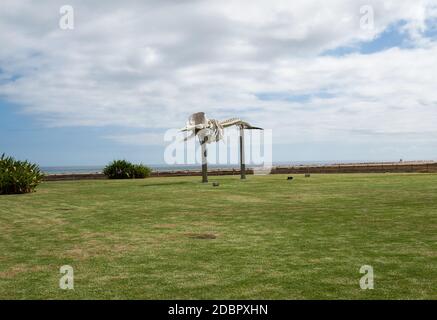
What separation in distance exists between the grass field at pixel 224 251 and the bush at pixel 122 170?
2373 cm

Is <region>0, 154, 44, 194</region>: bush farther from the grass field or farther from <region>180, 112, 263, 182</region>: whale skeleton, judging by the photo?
<region>180, 112, 263, 182</region>: whale skeleton

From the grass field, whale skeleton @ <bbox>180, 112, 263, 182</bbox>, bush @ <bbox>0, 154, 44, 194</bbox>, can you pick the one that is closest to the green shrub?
whale skeleton @ <bbox>180, 112, 263, 182</bbox>

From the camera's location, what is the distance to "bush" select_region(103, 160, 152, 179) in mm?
38188

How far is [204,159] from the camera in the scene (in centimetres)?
2884

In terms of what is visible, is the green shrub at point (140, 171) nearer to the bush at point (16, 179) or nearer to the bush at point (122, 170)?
the bush at point (122, 170)

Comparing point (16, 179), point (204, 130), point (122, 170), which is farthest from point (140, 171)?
point (16, 179)

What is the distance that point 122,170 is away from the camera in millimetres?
38281

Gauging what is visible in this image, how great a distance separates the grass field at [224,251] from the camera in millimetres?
5742

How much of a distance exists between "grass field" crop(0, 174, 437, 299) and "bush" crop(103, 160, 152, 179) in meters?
23.7

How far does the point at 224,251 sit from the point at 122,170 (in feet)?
103

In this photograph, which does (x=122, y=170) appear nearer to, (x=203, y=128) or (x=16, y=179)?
(x=203, y=128)
